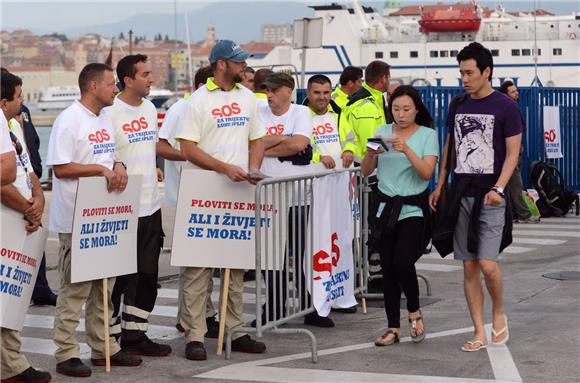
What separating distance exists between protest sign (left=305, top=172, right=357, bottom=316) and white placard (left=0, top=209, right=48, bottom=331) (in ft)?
7.25

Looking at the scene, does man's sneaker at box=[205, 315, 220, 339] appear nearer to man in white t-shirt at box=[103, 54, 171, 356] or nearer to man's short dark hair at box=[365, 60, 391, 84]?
man in white t-shirt at box=[103, 54, 171, 356]

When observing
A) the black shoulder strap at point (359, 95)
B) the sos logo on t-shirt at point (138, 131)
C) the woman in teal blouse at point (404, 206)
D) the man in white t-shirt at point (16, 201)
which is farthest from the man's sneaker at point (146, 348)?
the black shoulder strap at point (359, 95)

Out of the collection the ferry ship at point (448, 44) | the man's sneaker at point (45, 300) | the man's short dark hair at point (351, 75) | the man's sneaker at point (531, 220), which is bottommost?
the man's sneaker at point (45, 300)

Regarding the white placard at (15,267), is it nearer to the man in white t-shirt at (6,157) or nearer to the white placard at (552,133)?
the man in white t-shirt at (6,157)

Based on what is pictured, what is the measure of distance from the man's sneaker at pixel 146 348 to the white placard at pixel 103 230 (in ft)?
1.78

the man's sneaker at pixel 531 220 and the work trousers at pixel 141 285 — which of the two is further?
the man's sneaker at pixel 531 220

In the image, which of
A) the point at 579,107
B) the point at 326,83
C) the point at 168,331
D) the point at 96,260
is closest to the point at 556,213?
the point at 579,107

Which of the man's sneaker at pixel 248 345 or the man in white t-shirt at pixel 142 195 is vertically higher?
the man in white t-shirt at pixel 142 195

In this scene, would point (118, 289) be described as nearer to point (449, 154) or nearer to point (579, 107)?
point (449, 154)

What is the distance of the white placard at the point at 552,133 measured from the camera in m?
17.9

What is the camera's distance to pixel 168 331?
27.7 feet

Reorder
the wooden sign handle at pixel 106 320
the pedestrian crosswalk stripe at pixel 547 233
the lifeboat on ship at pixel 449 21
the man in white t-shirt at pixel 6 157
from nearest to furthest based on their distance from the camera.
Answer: the man in white t-shirt at pixel 6 157, the wooden sign handle at pixel 106 320, the pedestrian crosswalk stripe at pixel 547 233, the lifeboat on ship at pixel 449 21

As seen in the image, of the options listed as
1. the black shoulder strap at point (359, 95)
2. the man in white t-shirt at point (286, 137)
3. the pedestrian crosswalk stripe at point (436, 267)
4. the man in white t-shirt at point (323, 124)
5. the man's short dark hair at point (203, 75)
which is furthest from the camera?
the pedestrian crosswalk stripe at point (436, 267)

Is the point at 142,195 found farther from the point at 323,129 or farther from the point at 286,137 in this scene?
the point at 323,129
